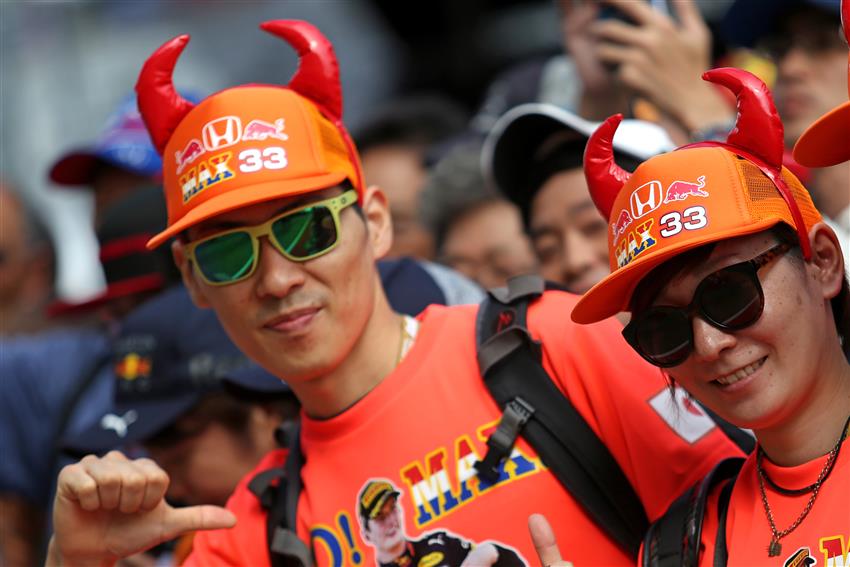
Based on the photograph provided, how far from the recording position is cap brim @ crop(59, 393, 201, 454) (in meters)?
4.11

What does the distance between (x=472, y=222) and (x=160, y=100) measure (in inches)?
85.5

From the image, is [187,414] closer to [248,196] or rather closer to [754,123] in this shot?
[248,196]

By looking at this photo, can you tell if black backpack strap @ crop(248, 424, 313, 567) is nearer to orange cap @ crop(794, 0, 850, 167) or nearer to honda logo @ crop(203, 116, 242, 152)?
honda logo @ crop(203, 116, 242, 152)

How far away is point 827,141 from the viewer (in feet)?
8.43

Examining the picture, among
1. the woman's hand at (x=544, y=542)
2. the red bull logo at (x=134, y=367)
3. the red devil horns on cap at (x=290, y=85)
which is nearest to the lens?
the woman's hand at (x=544, y=542)

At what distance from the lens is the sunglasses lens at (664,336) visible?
2562 millimetres

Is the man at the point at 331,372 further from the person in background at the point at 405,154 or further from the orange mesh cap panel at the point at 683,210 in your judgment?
the person in background at the point at 405,154

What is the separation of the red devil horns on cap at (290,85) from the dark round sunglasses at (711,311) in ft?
3.90

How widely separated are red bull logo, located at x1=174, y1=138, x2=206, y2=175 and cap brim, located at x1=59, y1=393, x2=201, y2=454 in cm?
112

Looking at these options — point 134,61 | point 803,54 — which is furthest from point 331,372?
point 134,61

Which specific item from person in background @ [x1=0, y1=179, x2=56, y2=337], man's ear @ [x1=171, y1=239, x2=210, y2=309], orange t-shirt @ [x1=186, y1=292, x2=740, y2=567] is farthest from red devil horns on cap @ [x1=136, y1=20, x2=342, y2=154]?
person in background @ [x1=0, y1=179, x2=56, y2=337]

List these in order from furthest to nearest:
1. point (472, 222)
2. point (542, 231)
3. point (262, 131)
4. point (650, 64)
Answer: point (472, 222)
point (650, 64)
point (542, 231)
point (262, 131)

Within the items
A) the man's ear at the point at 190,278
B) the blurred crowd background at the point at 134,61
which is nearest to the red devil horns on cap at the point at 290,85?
the man's ear at the point at 190,278

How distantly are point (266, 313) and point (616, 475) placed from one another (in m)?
0.93
